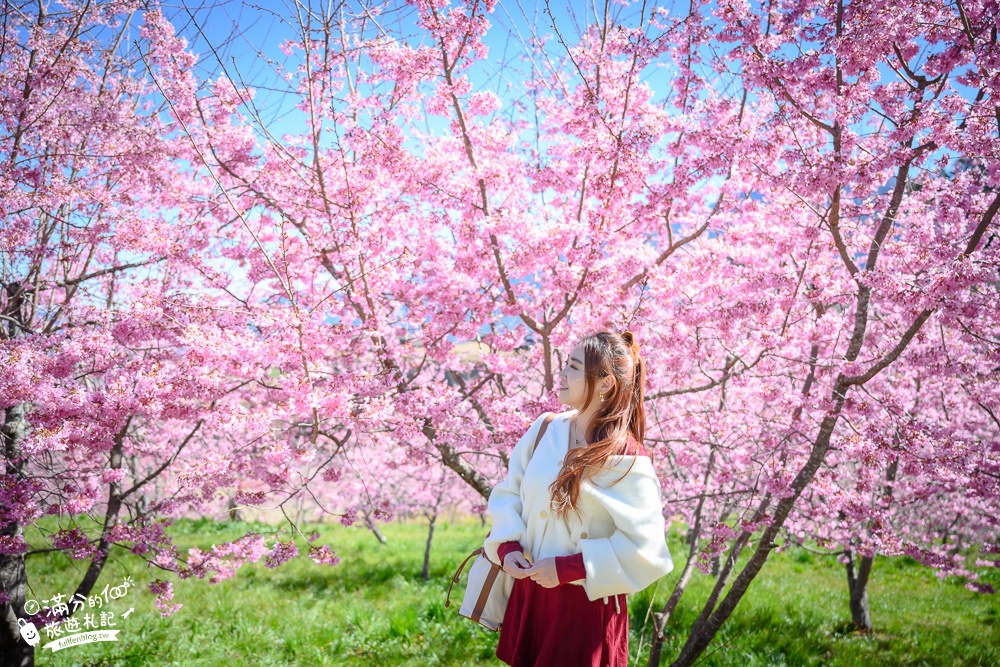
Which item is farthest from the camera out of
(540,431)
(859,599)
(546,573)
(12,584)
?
(859,599)

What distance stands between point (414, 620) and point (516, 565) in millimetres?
4550

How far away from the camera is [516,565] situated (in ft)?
6.33

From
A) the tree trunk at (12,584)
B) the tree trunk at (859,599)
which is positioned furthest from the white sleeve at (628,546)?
the tree trunk at (859,599)

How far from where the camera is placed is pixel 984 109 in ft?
11.5

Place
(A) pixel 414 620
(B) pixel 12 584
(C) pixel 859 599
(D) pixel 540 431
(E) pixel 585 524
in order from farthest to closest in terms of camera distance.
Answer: (C) pixel 859 599
(A) pixel 414 620
(B) pixel 12 584
(D) pixel 540 431
(E) pixel 585 524

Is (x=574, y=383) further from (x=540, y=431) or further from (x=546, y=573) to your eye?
(x=546, y=573)

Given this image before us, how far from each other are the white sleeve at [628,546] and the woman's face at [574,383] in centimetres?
31

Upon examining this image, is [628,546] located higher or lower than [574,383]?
lower

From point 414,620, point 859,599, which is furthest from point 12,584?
point 859,599

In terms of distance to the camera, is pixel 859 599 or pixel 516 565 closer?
pixel 516 565

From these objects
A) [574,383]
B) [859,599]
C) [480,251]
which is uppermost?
[480,251]

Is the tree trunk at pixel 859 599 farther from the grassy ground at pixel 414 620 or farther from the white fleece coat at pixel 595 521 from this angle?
the white fleece coat at pixel 595 521

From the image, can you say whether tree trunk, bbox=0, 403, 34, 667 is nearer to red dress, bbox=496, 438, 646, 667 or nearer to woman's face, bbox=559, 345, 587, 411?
red dress, bbox=496, 438, 646, 667

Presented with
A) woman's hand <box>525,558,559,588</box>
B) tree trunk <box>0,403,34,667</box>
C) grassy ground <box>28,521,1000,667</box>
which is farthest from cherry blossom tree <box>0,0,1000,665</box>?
woman's hand <box>525,558,559,588</box>
